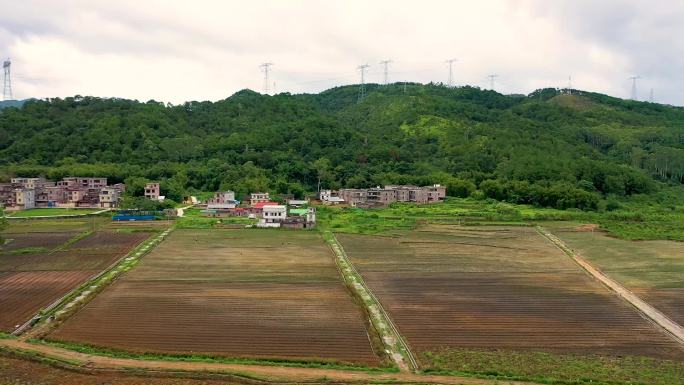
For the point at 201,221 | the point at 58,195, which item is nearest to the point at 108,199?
the point at 58,195

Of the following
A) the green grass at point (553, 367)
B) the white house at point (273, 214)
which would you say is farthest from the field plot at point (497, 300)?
the white house at point (273, 214)

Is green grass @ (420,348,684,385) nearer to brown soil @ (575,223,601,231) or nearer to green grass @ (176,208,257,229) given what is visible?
brown soil @ (575,223,601,231)

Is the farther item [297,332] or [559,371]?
[297,332]

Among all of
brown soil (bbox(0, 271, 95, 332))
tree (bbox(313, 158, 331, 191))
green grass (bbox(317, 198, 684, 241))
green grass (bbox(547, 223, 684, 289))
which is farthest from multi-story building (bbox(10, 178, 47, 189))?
green grass (bbox(547, 223, 684, 289))

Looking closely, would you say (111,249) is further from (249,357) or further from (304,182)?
(304,182)

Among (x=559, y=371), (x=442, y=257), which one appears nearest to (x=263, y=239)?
(x=442, y=257)
